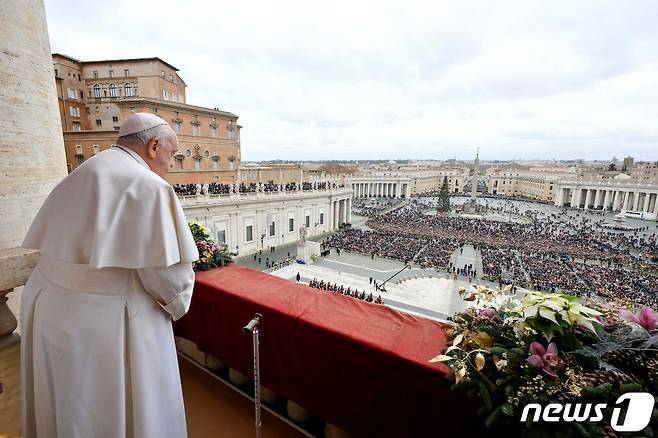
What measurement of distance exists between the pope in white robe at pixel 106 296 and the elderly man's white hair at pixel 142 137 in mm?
39

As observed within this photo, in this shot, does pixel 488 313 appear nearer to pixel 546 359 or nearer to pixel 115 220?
pixel 546 359

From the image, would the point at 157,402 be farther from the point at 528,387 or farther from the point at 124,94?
the point at 124,94

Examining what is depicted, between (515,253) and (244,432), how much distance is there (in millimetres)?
30251

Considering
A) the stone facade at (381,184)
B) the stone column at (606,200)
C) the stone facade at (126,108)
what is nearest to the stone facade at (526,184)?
the stone column at (606,200)

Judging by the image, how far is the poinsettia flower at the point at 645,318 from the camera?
1647 millimetres

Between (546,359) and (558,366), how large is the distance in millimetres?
52

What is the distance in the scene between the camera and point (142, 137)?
1695 mm

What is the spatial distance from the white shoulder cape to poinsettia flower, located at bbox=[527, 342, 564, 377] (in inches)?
69.8

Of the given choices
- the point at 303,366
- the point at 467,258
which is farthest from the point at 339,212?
the point at 303,366

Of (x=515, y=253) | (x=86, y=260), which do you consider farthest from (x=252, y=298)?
(x=515, y=253)

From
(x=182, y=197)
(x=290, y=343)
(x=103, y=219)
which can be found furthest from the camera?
(x=182, y=197)

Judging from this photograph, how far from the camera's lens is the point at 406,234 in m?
33.5

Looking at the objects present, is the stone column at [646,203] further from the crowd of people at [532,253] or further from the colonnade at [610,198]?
the crowd of people at [532,253]

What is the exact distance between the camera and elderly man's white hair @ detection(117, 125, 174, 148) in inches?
66.0
